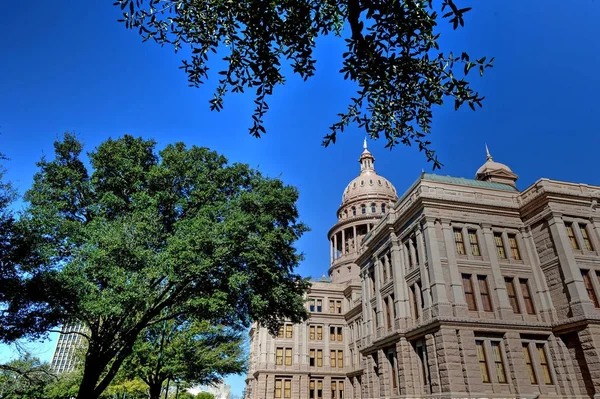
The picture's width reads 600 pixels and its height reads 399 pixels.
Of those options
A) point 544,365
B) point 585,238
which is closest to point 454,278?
point 544,365

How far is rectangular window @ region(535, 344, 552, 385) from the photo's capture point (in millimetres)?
23266

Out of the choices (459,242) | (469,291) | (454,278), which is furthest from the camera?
(459,242)

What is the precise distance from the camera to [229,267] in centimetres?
1864

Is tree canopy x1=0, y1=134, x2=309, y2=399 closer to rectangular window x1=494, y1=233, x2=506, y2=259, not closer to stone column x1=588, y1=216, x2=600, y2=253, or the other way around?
rectangular window x1=494, y1=233, x2=506, y2=259

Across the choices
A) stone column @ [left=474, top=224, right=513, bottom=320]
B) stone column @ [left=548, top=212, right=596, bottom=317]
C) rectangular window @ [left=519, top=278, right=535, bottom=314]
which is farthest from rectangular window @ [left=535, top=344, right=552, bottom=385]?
stone column @ [left=548, top=212, right=596, bottom=317]

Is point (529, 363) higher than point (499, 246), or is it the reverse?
point (499, 246)

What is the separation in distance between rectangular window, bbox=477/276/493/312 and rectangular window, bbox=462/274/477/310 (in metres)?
0.69

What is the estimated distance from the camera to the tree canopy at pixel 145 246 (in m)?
16.6

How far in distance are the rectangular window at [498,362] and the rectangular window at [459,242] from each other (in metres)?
6.27

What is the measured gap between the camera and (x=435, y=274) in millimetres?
24594

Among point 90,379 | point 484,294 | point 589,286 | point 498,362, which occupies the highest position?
point 589,286

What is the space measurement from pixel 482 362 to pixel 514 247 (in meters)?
9.53

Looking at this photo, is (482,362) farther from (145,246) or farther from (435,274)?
(145,246)

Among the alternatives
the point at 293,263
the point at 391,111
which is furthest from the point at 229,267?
the point at 391,111
